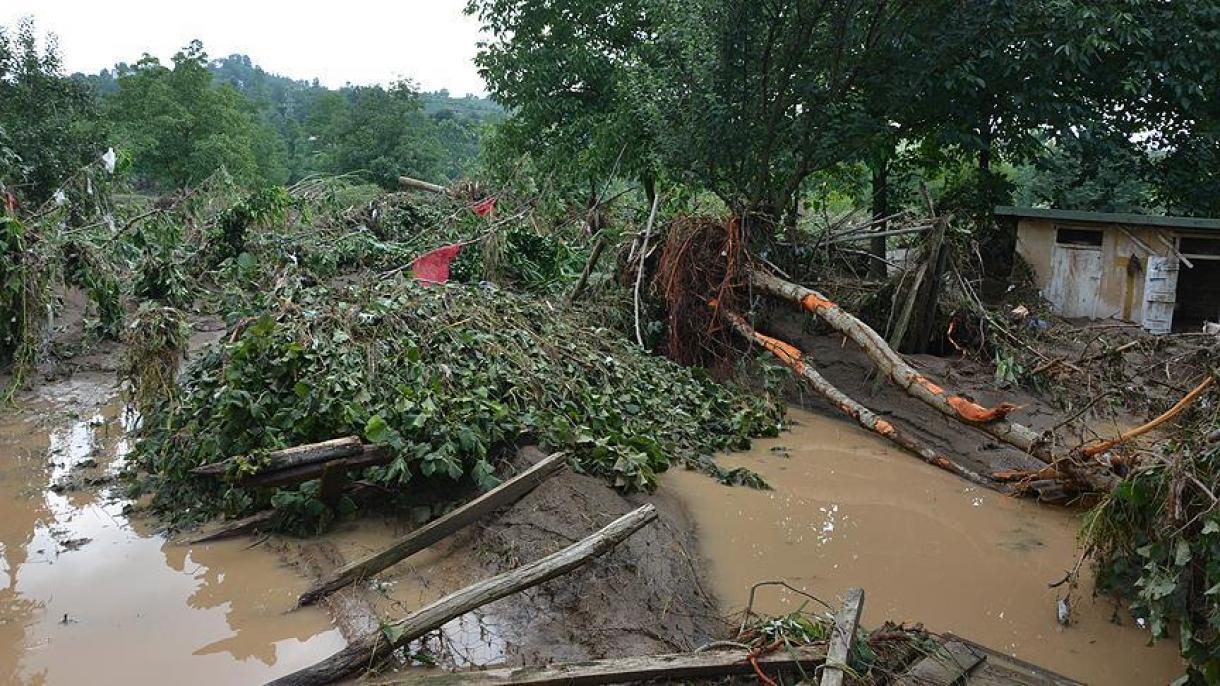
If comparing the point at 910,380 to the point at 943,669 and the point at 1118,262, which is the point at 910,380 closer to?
the point at 943,669

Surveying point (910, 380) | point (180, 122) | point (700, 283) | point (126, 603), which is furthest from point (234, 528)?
point (180, 122)

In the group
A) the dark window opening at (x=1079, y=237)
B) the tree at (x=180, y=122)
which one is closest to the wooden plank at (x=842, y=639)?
the dark window opening at (x=1079, y=237)

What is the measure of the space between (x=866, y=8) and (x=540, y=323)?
5.67 meters

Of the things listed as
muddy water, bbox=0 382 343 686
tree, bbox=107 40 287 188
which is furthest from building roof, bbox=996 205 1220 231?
tree, bbox=107 40 287 188

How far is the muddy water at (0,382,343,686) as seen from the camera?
13.4 ft

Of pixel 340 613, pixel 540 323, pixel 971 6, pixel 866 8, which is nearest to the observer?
pixel 340 613

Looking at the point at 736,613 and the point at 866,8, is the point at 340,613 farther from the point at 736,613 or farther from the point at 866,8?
the point at 866,8

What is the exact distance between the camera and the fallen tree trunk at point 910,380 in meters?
6.36

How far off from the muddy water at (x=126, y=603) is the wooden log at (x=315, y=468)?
0.44 metres

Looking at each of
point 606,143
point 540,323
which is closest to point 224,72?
point 606,143

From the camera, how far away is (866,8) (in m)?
10.3

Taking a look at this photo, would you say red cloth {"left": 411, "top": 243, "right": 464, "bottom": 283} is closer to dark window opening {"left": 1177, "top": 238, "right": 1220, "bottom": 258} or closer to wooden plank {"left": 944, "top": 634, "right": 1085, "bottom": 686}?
wooden plank {"left": 944, "top": 634, "right": 1085, "bottom": 686}

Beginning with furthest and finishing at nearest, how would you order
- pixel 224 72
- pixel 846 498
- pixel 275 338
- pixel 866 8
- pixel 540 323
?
pixel 224 72 < pixel 866 8 < pixel 540 323 < pixel 846 498 < pixel 275 338

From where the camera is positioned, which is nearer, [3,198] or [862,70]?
[3,198]
